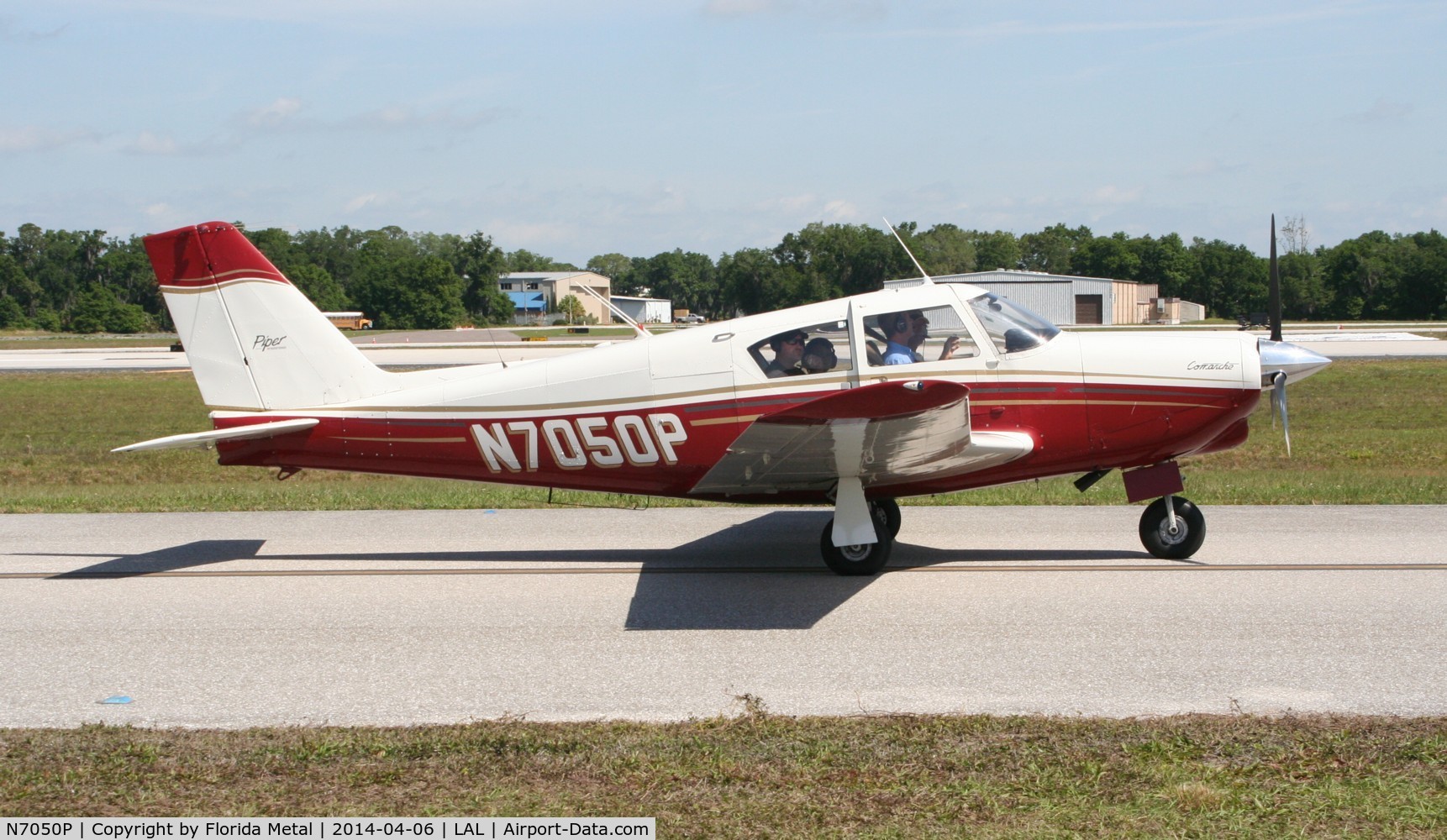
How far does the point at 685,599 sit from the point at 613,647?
1.25 m

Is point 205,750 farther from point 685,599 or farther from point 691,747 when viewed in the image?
point 685,599

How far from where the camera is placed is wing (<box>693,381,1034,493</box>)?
24.1 feet

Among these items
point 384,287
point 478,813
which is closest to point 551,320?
point 384,287

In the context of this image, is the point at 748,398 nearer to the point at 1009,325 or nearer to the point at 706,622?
the point at 706,622

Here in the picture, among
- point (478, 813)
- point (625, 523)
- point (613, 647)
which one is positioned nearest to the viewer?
point (478, 813)

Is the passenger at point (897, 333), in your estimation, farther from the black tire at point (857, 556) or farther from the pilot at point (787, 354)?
the black tire at point (857, 556)

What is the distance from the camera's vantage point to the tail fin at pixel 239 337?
9742 millimetres

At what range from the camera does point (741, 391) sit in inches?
355

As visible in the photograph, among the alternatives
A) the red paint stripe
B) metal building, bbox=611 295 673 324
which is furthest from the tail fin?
metal building, bbox=611 295 673 324

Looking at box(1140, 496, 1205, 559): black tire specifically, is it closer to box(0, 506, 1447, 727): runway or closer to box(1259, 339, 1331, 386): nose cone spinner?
box(0, 506, 1447, 727): runway

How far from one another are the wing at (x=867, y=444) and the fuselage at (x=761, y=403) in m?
0.18

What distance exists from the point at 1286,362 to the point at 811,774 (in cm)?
595

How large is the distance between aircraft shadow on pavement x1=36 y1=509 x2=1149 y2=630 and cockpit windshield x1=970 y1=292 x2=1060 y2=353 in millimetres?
1763

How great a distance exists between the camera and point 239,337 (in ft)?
32.0
